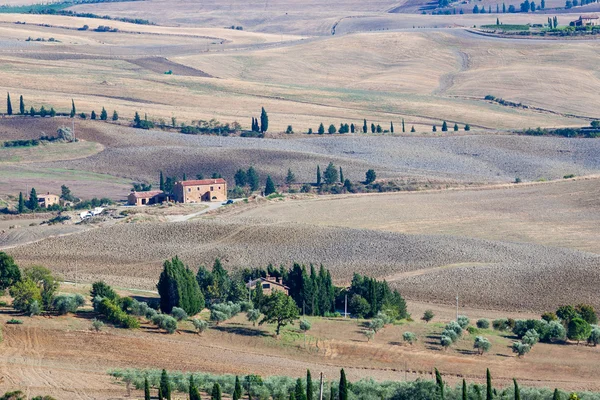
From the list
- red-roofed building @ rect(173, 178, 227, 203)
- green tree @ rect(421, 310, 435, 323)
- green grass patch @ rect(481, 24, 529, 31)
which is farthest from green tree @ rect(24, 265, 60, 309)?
green grass patch @ rect(481, 24, 529, 31)

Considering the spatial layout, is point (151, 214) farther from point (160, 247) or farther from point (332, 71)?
point (332, 71)

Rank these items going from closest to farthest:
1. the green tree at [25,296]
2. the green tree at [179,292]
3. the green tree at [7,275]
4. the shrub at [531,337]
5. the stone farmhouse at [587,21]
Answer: the shrub at [531,337] → the green tree at [25,296] → the green tree at [179,292] → the green tree at [7,275] → the stone farmhouse at [587,21]

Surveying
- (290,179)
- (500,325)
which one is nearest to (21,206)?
(290,179)

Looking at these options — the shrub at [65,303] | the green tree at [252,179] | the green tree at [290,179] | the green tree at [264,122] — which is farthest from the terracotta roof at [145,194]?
the shrub at [65,303]

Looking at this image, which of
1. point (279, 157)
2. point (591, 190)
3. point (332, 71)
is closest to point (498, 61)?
point (332, 71)

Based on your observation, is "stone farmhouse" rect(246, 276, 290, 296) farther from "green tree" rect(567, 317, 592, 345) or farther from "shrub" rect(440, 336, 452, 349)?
"green tree" rect(567, 317, 592, 345)

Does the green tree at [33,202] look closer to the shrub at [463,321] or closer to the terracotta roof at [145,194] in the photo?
the terracotta roof at [145,194]

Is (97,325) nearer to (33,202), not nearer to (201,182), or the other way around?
(33,202)
